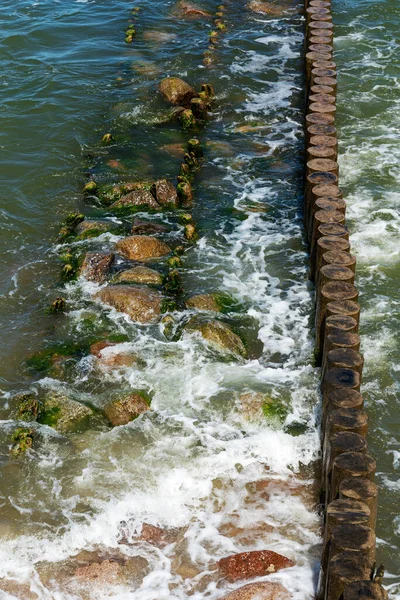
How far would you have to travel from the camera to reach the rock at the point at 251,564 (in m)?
8.50

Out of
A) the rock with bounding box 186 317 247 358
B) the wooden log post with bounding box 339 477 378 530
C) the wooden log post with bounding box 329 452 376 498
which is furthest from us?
the rock with bounding box 186 317 247 358

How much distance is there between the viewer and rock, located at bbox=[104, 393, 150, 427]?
34.4 ft

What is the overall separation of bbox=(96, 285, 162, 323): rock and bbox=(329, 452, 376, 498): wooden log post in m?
4.72

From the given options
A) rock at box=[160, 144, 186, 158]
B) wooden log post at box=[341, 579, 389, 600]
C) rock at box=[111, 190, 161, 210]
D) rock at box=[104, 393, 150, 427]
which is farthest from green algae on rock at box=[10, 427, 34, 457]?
rock at box=[160, 144, 186, 158]

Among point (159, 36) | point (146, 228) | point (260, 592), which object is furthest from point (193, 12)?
point (260, 592)

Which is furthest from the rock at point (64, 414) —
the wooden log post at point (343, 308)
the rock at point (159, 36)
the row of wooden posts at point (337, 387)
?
the rock at point (159, 36)

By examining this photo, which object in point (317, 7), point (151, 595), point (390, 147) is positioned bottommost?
point (151, 595)

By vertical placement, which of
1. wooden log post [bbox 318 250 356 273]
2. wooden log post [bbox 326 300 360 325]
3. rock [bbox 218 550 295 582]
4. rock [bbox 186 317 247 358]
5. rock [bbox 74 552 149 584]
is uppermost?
wooden log post [bbox 318 250 356 273]

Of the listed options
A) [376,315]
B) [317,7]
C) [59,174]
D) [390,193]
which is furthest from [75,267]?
[317,7]

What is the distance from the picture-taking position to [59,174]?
16.1 metres

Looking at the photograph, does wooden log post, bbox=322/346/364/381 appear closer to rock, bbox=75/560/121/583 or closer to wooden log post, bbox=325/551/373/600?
wooden log post, bbox=325/551/373/600

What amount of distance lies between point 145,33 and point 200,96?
5.08 m

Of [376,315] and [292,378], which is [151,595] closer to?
[292,378]

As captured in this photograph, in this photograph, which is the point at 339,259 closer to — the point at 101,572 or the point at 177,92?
the point at 101,572
